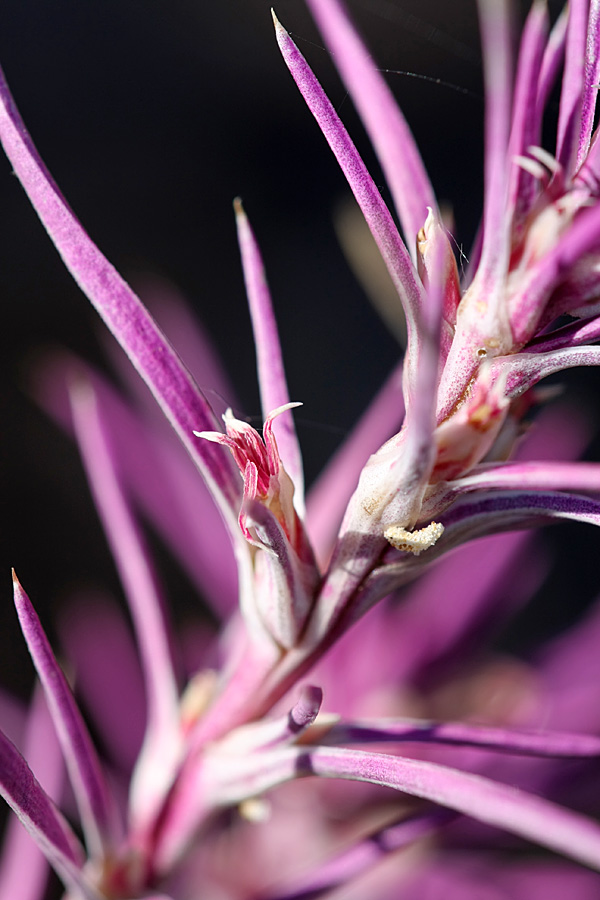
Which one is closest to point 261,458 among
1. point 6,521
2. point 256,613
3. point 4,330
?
point 256,613

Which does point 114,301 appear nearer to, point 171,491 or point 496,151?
point 496,151

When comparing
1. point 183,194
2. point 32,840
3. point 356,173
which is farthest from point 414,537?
point 183,194

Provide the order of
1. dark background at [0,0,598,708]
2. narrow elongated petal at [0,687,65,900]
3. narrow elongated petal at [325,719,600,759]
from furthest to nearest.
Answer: dark background at [0,0,598,708]
narrow elongated petal at [0,687,65,900]
narrow elongated petal at [325,719,600,759]

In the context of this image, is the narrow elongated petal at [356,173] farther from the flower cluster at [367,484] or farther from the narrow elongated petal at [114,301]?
the narrow elongated petal at [114,301]

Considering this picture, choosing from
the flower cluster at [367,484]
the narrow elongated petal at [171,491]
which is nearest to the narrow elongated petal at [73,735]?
the flower cluster at [367,484]

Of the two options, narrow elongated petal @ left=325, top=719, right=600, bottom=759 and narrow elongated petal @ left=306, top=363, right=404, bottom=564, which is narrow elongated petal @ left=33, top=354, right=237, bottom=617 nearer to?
narrow elongated petal @ left=306, top=363, right=404, bottom=564

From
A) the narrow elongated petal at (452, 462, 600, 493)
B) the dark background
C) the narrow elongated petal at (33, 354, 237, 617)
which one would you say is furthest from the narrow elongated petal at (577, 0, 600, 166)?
the dark background

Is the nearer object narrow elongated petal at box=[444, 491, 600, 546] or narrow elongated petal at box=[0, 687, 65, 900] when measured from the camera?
narrow elongated petal at box=[444, 491, 600, 546]
